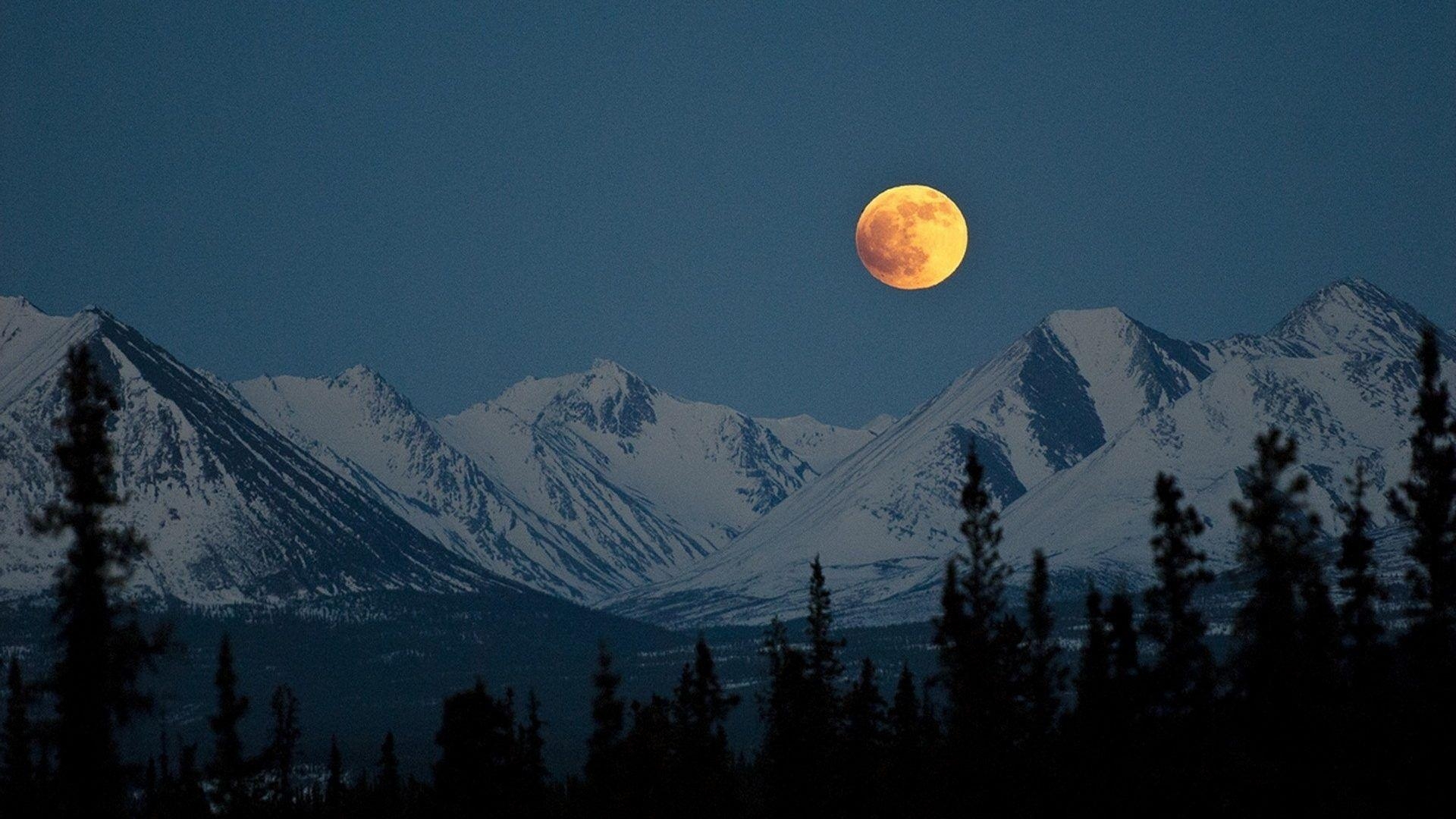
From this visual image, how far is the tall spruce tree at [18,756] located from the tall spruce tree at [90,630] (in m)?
1.61

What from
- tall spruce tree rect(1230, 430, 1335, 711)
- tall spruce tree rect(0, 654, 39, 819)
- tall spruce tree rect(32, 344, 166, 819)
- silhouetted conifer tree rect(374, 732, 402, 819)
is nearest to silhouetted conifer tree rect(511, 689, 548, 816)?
silhouetted conifer tree rect(374, 732, 402, 819)

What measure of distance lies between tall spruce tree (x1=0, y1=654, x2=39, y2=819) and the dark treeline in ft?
0.91

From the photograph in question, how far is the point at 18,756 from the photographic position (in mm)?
65438

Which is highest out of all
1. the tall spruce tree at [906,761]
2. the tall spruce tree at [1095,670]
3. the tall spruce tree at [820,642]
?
the tall spruce tree at [820,642]

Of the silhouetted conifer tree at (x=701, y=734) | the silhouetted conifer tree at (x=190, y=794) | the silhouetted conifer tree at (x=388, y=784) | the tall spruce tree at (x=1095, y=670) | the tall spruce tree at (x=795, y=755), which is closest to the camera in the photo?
the tall spruce tree at (x=1095, y=670)

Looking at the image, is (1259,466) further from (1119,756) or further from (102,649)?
(102,649)

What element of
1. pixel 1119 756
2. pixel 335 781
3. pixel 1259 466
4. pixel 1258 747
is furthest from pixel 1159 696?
pixel 335 781

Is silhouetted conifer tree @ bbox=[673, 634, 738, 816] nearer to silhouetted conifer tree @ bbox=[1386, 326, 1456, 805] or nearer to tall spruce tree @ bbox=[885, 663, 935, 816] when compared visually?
tall spruce tree @ bbox=[885, 663, 935, 816]

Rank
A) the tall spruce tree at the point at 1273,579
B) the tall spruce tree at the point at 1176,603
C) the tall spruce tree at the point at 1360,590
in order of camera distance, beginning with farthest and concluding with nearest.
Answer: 1. the tall spruce tree at the point at 1360,590
2. the tall spruce tree at the point at 1176,603
3. the tall spruce tree at the point at 1273,579

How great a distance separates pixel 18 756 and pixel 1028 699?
125 feet

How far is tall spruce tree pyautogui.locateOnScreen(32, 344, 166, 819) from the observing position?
33.2m

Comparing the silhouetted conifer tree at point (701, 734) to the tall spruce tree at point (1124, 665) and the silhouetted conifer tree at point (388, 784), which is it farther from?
the silhouetted conifer tree at point (388, 784)

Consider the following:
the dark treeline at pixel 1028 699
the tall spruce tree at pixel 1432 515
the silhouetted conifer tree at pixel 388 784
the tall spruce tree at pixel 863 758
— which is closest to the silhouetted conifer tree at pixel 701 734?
the dark treeline at pixel 1028 699

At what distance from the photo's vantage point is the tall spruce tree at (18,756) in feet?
137
